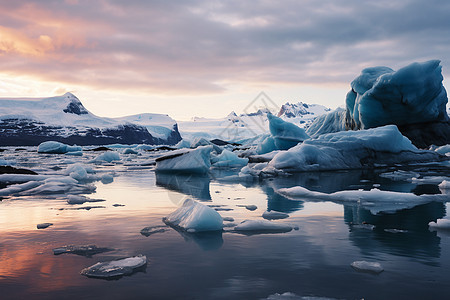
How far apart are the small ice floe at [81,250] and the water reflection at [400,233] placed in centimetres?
241

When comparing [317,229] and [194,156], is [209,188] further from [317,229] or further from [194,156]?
[317,229]

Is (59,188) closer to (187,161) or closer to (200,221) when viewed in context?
(200,221)

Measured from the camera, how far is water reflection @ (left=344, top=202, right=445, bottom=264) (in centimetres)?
338

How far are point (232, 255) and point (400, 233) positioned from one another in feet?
6.47

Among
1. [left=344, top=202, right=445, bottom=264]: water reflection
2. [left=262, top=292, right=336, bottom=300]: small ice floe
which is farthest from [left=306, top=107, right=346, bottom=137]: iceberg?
[left=262, top=292, right=336, bottom=300]: small ice floe

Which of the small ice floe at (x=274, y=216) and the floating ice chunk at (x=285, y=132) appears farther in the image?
the floating ice chunk at (x=285, y=132)

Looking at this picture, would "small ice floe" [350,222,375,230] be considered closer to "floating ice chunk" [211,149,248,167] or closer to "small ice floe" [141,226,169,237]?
"small ice floe" [141,226,169,237]

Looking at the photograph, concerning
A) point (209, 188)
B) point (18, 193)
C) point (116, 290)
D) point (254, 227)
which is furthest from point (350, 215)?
point (18, 193)

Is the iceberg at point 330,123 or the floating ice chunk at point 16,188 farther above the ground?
the iceberg at point 330,123

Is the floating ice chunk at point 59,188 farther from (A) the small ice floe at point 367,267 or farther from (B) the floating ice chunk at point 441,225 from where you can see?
(B) the floating ice chunk at point 441,225

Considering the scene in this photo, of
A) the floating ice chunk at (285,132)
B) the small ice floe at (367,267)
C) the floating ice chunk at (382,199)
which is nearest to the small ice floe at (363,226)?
the floating ice chunk at (382,199)

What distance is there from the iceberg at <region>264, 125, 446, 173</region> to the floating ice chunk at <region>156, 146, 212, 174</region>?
2.06 meters

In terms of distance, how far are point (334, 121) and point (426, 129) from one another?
25.0 feet

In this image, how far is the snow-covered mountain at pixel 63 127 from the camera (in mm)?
111750
